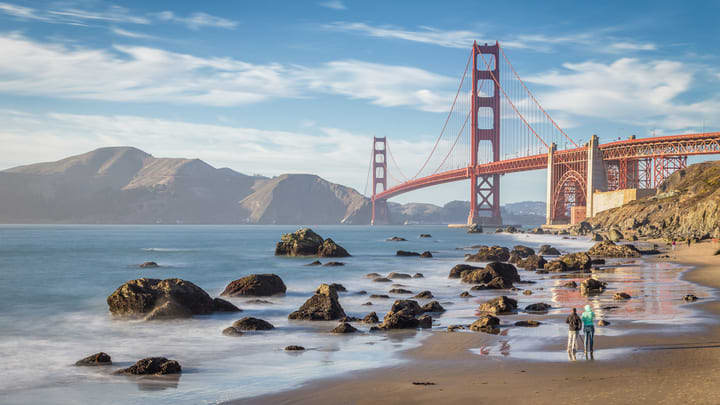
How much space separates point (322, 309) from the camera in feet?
51.2

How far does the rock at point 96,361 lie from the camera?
11.0 metres

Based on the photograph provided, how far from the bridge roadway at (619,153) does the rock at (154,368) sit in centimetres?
7455

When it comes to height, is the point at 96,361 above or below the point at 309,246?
below

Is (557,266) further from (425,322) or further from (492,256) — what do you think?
(425,322)

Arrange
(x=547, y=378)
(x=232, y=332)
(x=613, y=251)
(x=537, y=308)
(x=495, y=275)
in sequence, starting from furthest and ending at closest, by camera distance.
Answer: (x=613, y=251) → (x=495, y=275) → (x=537, y=308) → (x=232, y=332) → (x=547, y=378)

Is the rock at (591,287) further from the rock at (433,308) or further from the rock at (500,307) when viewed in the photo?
the rock at (433,308)

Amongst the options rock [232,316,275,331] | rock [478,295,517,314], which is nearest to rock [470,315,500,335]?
rock [478,295,517,314]

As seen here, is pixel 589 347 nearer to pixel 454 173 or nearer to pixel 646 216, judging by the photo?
pixel 646 216

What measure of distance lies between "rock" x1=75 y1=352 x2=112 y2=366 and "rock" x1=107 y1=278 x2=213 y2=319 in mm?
4593

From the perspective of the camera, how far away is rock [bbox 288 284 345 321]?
15336 mm

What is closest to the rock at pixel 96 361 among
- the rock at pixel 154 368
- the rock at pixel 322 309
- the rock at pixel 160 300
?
the rock at pixel 154 368

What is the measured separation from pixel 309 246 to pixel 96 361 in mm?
33347

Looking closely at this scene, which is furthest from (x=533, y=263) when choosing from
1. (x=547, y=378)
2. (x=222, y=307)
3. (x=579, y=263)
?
(x=547, y=378)

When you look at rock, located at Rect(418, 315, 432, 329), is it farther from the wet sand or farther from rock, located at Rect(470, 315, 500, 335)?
the wet sand
